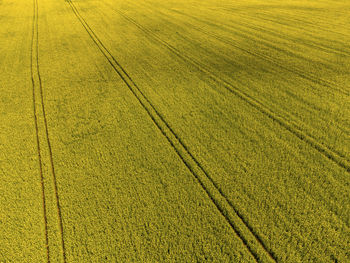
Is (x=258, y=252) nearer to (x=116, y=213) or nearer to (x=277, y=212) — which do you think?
(x=277, y=212)

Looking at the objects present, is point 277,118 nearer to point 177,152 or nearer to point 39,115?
point 177,152

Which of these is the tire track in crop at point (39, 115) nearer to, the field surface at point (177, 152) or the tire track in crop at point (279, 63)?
the field surface at point (177, 152)

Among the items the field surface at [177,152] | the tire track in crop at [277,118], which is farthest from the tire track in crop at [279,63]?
the tire track in crop at [277,118]

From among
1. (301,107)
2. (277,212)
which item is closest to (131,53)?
(301,107)

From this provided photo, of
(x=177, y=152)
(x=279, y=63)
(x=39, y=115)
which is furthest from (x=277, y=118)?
Answer: (x=39, y=115)

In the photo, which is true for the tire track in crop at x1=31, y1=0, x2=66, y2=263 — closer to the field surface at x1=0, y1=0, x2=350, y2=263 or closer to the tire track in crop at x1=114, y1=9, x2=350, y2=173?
the field surface at x1=0, y1=0, x2=350, y2=263
